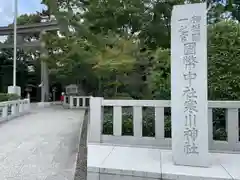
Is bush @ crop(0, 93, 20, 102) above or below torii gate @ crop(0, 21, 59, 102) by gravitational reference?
below

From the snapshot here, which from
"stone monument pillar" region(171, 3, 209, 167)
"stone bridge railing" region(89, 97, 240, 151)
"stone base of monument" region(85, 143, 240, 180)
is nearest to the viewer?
"stone base of monument" region(85, 143, 240, 180)

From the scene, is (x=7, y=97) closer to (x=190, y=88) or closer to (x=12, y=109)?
(x=12, y=109)

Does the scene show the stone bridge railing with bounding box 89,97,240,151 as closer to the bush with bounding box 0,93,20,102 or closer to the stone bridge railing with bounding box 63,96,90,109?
the bush with bounding box 0,93,20,102

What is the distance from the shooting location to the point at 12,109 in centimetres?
1116

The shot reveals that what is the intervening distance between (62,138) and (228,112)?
4150 mm

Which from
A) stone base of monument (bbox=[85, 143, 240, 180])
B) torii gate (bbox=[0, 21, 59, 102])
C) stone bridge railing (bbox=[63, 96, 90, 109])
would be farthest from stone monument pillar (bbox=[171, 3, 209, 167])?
torii gate (bbox=[0, 21, 59, 102])

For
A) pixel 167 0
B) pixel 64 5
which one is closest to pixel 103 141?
pixel 167 0

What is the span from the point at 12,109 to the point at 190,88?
9.19 meters

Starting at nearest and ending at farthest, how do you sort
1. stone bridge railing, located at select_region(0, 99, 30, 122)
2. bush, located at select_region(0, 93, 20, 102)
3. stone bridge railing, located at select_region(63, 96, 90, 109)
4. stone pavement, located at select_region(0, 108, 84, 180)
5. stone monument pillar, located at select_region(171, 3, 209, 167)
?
stone monument pillar, located at select_region(171, 3, 209, 167) < stone pavement, located at select_region(0, 108, 84, 180) < stone bridge railing, located at select_region(0, 99, 30, 122) < bush, located at select_region(0, 93, 20, 102) < stone bridge railing, located at select_region(63, 96, 90, 109)

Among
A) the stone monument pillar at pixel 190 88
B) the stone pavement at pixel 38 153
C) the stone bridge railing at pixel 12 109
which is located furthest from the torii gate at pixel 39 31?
the stone monument pillar at pixel 190 88

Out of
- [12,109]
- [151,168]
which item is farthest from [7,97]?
[151,168]

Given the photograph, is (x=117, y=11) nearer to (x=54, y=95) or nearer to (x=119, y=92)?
(x=119, y=92)

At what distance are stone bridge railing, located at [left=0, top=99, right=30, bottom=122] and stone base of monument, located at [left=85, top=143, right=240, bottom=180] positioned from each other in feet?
22.0

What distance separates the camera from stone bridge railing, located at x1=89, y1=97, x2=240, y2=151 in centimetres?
493
